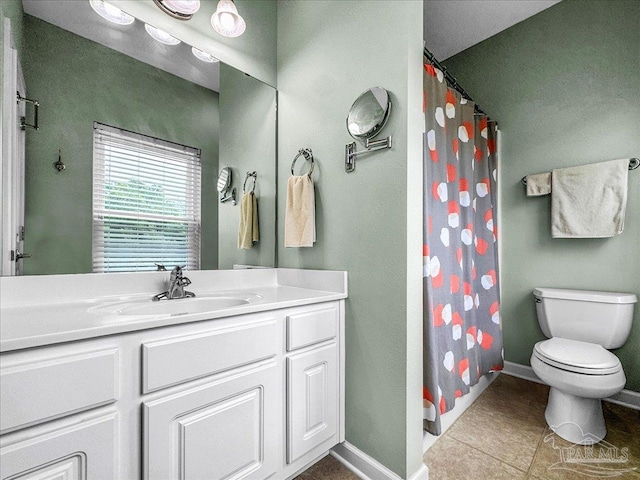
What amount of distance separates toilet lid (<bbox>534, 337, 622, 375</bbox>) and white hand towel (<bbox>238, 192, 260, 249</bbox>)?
5.57 feet

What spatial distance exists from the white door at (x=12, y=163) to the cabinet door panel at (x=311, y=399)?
41.0 inches

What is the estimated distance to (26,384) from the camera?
0.66 m

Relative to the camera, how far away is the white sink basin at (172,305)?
1.01 m

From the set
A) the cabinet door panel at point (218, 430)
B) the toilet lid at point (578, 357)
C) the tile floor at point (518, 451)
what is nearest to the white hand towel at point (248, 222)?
the cabinet door panel at point (218, 430)

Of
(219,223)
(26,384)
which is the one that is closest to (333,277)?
(219,223)

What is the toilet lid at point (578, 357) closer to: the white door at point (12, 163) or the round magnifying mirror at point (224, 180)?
the round magnifying mirror at point (224, 180)

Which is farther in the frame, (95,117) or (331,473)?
(331,473)

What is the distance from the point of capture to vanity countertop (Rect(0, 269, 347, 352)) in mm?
728

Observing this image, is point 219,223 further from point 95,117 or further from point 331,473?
point 331,473

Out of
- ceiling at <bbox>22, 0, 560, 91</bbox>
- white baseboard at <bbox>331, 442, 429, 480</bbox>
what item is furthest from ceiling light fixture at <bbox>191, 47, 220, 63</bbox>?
white baseboard at <bbox>331, 442, 429, 480</bbox>

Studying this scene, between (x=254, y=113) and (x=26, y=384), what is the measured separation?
1.54 meters

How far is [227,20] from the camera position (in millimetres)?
1455

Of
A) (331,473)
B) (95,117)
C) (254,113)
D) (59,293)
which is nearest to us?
(59,293)

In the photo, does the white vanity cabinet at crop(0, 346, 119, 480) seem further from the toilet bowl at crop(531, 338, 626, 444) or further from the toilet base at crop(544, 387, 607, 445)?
the toilet base at crop(544, 387, 607, 445)
